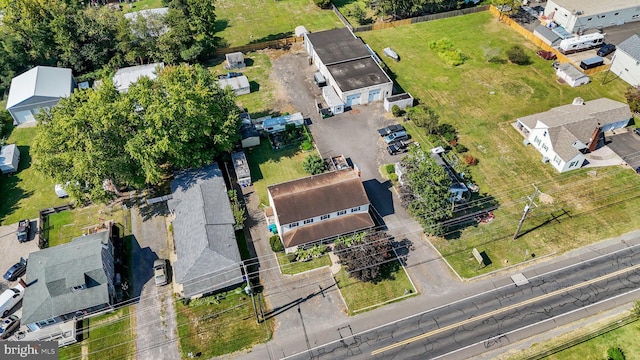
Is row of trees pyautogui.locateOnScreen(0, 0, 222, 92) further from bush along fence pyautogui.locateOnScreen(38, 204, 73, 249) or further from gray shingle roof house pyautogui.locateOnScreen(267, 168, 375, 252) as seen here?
gray shingle roof house pyautogui.locateOnScreen(267, 168, 375, 252)

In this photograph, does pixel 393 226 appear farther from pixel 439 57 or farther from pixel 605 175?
pixel 439 57

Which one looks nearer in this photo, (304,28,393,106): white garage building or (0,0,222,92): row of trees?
(304,28,393,106): white garage building

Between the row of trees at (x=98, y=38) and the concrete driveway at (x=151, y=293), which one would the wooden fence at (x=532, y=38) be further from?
the concrete driveway at (x=151, y=293)

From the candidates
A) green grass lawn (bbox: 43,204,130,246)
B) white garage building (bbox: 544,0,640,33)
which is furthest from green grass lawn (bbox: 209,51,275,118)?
white garage building (bbox: 544,0,640,33)

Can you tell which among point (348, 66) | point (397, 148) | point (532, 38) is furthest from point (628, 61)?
point (348, 66)

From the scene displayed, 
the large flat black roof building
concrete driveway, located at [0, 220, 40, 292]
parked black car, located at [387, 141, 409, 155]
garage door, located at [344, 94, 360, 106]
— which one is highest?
the large flat black roof building

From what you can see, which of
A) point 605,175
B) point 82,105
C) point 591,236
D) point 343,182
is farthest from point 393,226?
point 82,105

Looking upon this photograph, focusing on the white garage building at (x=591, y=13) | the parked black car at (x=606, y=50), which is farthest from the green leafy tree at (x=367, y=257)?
the white garage building at (x=591, y=13)
